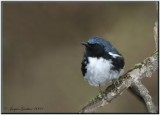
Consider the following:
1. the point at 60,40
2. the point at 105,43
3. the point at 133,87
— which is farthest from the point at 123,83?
the point at 60,40

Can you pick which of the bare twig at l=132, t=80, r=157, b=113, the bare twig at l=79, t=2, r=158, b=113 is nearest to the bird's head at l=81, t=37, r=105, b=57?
the bare twig at l=79, t=2, r=158, b=113

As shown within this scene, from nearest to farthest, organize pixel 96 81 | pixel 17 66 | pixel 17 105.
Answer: pixel 96 81 → pixel 17 105 → pixel 17 66

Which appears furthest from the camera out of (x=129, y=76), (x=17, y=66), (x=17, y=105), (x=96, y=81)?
(x=17, y=66)

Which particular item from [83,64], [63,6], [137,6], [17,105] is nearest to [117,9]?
[137,6]

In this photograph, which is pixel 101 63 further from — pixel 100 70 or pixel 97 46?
pixel 97 46

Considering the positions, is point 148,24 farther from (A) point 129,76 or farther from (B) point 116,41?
(A) point 129,76
